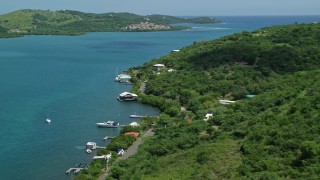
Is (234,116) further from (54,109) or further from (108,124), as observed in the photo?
(54,109)

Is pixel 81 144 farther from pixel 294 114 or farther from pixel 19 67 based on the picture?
pixel 19 67

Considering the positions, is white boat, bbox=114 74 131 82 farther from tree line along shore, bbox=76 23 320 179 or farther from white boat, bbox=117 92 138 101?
white boat, bbox=117 92 138 101

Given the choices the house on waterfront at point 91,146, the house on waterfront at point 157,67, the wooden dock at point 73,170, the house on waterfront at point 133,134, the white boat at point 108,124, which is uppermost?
the house on waterfront at point 157,67

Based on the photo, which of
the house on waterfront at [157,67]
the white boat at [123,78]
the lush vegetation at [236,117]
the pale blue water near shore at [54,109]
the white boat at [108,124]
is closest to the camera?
the lush vegetation at [236,117]

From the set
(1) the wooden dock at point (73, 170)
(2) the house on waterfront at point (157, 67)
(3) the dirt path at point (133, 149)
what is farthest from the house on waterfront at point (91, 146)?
(2) the house on waterfront at point (157, 67)

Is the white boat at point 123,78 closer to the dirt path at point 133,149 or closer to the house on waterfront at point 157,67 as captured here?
the house on waterfront at point 157,67

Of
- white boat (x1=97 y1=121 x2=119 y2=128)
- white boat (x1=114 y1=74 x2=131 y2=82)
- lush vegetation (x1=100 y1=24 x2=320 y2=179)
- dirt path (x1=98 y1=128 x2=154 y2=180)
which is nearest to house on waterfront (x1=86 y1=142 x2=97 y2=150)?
dirt path (x1=98 y1=128 x2=154 y2=180)

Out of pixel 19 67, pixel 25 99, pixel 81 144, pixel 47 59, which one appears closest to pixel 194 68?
pixel 25 99

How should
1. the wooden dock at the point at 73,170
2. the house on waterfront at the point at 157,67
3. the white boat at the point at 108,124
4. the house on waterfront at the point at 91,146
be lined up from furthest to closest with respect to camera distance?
the house on waterfront at the point at 157,67
the white boat at the point at 108,124
the house on waterfront at the point at 91,146
the wooden dock at the point at 73,170
